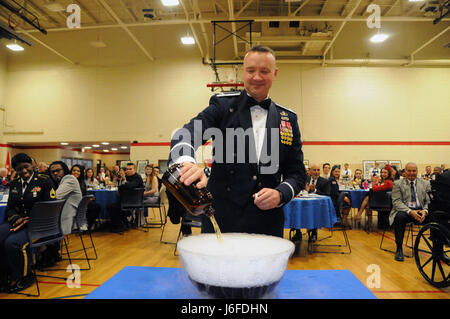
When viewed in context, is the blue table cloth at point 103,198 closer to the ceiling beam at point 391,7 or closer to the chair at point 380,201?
the chair at point 380,201

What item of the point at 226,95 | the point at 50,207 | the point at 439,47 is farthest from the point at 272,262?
the point at 439,47

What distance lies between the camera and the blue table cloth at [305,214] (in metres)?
4.19

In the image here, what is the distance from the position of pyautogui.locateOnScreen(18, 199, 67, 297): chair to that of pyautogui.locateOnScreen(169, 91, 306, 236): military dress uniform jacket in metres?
2.74

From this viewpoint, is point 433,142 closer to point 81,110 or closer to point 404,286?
point 404,286

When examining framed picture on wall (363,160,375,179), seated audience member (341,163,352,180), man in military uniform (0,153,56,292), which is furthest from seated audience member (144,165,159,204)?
framed picture on wall (363,160,375,179)

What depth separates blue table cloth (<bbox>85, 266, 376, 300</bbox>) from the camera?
22.7 inches

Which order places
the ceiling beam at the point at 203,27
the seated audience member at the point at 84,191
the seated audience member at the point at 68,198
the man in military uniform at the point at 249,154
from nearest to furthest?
1. the man in military uniform at the point at 249,154
2. the seated audience member at the point at 68,198
3. the seated audience member at the point at 84,191
4. the ceiling beam at the point at 203,27

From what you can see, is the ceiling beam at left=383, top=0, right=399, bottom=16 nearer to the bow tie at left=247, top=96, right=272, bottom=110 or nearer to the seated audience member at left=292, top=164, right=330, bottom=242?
the seated audience member at left=292, top=164, right=330, bottom=242

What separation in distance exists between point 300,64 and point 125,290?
12033 mm

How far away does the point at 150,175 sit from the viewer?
6.98 meters

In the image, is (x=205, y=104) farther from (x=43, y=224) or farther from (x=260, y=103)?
(x=260, y=103)

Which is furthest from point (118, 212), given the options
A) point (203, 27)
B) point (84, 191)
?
point (203, 27)

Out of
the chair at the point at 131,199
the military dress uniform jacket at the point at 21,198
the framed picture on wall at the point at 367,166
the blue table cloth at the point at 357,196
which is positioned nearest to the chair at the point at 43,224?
the military dress uniform jacket at the point at 21,198

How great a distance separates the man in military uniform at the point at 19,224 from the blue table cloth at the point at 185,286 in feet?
9.84
